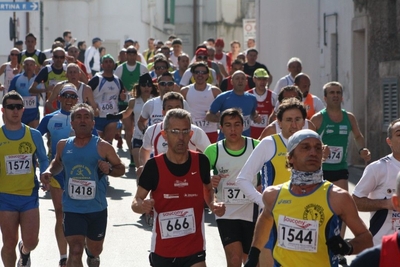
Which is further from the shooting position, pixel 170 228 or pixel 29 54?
pixel 29 54

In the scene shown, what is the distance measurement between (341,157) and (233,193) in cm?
284

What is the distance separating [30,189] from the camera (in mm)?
10172

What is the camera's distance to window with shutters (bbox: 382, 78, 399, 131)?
17938 mm

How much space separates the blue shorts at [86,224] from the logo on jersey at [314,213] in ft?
11.6

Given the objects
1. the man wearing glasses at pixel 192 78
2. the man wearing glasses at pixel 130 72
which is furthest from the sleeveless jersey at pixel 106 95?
the man wearing glasses at pixel 130 72

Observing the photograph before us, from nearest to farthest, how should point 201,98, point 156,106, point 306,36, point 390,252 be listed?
point 390,252 < point 156,106 < point 201,98 < point 306,36

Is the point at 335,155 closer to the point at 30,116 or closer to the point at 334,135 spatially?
the point at 334,135

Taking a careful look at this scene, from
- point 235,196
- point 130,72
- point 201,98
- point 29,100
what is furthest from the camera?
point 130,72

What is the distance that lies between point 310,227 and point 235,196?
2.95m

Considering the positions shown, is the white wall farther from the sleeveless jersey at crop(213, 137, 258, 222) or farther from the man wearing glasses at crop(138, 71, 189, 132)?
the sleeveless jersey at crop(213, 137, 258, 222)

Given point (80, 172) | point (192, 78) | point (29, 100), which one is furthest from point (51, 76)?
point (80, 172)

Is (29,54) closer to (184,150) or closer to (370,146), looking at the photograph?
(370,146)

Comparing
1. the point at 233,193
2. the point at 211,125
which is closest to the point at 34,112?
the point at 211,125

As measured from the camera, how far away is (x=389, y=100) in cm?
1820
